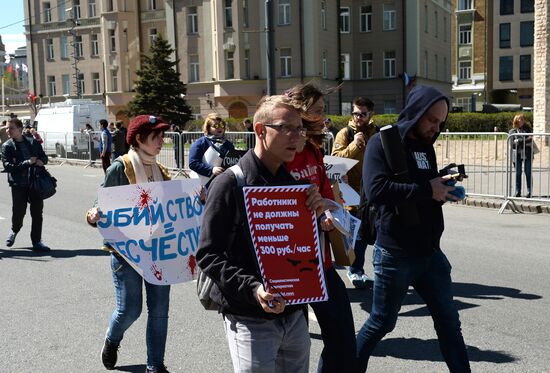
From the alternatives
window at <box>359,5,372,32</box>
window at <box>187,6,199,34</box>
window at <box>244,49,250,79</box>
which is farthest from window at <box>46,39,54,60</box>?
window at <box>359,5,372,32</box>

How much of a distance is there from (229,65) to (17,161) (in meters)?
38.0

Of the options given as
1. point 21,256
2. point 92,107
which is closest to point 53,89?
point 92,107

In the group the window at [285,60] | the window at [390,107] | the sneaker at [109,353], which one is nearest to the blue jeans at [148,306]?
the sneaker at [109,353]

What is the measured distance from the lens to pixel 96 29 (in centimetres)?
5922

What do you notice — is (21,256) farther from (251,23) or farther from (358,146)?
(251,23)

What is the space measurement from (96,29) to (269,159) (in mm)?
59770

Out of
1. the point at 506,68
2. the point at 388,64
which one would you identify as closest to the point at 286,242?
the point at 388,64

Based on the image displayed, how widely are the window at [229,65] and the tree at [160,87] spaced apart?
3.60 meters

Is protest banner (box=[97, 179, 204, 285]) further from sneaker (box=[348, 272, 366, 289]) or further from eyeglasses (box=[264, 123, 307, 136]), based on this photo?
sneaker (box=[348, 272, 366, 289])

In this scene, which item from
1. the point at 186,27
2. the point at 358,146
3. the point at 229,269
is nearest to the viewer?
the point at 229,269

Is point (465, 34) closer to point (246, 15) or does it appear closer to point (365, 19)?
point (365, 19)

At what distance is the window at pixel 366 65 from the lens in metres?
52.4

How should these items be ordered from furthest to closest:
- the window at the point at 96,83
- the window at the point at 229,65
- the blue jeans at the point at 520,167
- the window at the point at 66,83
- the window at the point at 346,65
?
the window at the point at 66,83
the window at the point at 96,83
the window at the point at 346,65
the window at the point at 229,65
the blue jeans at the point at 520,167

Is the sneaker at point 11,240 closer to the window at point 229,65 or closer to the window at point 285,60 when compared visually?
the window at point 285,60
